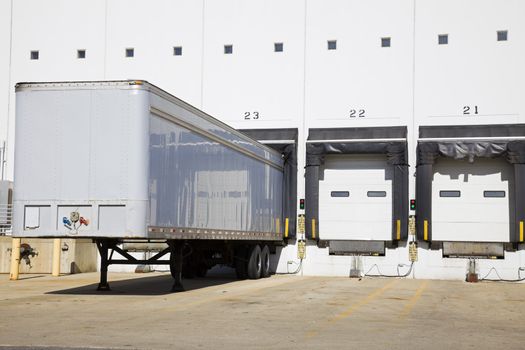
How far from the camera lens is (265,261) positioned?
85.4 feet

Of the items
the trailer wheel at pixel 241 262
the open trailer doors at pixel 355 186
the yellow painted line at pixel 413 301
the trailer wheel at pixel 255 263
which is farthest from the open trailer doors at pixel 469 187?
the trailer wheel at pixel 241 262

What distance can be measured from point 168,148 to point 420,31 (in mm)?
14832

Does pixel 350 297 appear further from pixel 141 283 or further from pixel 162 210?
pixel 141 283

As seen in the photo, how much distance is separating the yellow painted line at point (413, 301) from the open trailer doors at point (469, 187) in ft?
12.2

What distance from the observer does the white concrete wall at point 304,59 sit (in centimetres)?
2764

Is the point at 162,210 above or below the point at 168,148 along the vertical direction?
below

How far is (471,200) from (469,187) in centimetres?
47

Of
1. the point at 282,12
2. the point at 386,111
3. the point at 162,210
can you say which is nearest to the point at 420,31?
the point at 386,111

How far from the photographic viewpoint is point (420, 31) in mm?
28156

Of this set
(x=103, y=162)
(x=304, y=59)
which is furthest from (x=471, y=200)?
(x=103, y=162)

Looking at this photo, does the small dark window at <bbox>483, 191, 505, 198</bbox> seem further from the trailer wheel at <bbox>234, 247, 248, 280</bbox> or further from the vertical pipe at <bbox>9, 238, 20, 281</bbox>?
the vertical pipe at <bbox>9, 238, 20, 281</bbox>

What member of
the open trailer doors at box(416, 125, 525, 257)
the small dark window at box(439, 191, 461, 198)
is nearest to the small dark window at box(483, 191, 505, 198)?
the open trailer doors at box(416, 125, 525, 257)

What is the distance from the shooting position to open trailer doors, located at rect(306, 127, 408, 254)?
27.5 meters

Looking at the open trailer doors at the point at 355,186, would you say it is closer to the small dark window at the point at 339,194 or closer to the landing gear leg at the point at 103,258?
the small dark window at the point at 339,194
